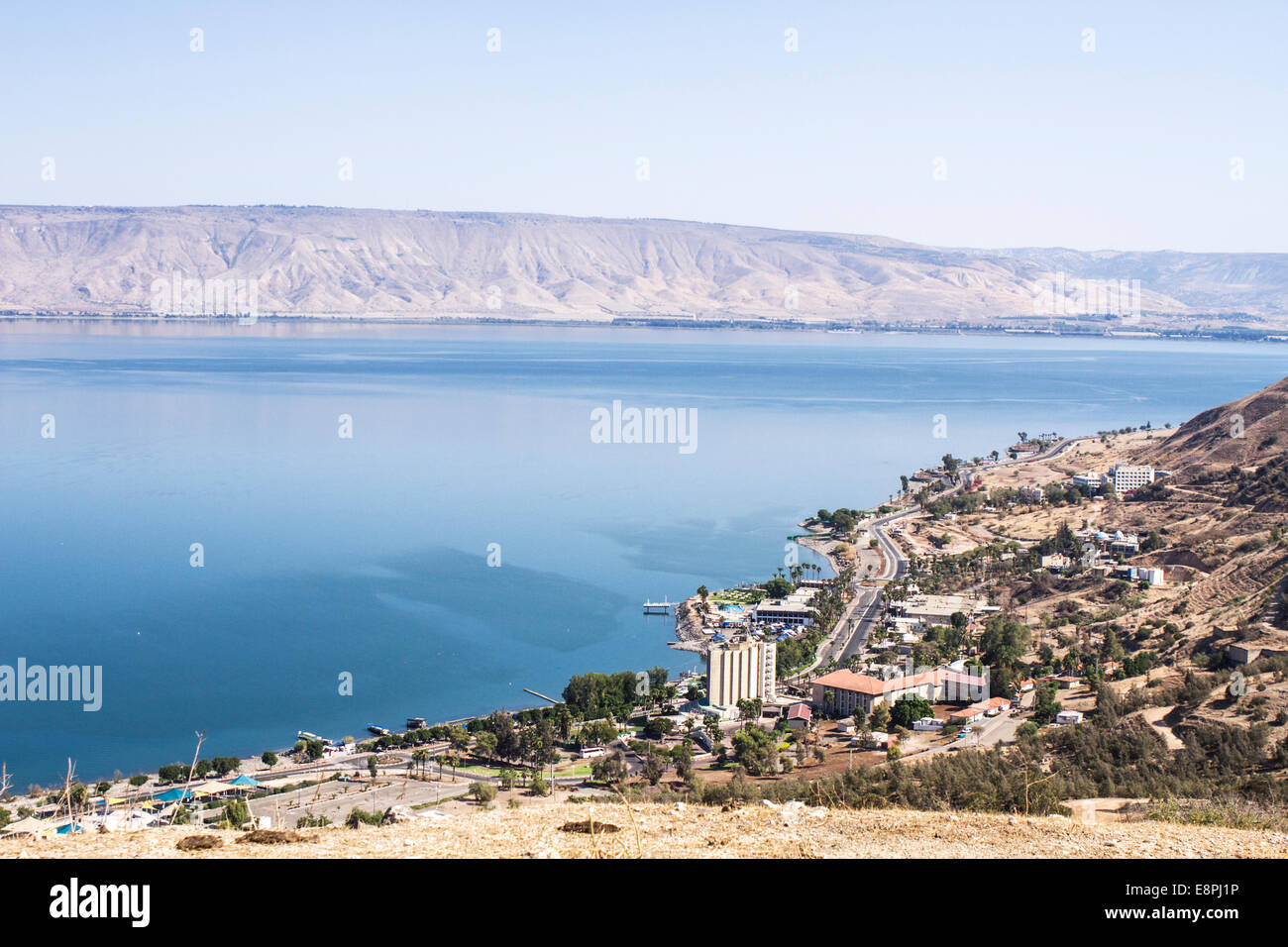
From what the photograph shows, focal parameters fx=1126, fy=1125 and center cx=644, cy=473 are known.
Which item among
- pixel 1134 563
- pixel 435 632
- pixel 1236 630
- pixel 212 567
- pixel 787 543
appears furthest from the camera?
pixel 787 543

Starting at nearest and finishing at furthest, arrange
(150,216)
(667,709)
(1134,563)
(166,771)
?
1. (166,771)
2. (667,709)
3. (1134,563)
4. (150,216)

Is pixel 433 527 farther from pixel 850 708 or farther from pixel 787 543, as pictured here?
pixel 850 708

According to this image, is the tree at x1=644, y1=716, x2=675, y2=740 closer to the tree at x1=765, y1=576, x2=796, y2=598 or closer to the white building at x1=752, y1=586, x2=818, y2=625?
the white building at x1=752, y1=586, x2=818, y2=625

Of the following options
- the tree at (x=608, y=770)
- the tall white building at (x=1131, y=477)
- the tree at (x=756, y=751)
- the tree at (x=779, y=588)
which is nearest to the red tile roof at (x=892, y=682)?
the tree at (x=756, y=751)

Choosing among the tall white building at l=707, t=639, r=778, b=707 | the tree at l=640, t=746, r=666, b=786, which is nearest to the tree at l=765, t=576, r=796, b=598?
the tall white building at l=707, t=639, r=778, b=707

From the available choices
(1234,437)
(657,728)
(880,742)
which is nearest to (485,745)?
(657,728)
